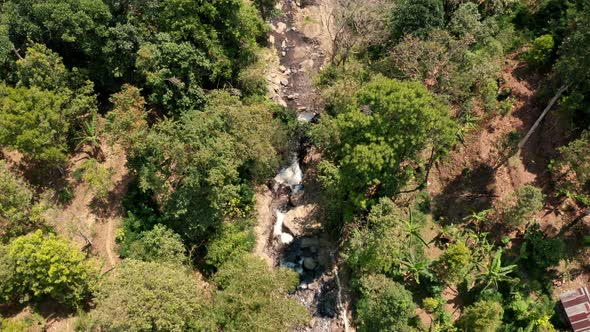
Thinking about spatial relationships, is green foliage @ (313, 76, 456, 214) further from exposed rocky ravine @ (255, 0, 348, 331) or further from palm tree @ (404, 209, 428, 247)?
exposed rocky ravine @ (255, 0, 348, 331)

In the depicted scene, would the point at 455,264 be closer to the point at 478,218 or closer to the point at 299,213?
the point at 478,218

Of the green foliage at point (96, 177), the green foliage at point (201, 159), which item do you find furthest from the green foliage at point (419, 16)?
the green foliage at point (96, 177)

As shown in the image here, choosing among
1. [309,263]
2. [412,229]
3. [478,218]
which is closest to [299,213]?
[309,263]

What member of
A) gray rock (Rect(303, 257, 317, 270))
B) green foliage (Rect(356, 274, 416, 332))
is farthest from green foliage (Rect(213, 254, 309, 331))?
gray rock (Rect(303, 257, 317, 270))

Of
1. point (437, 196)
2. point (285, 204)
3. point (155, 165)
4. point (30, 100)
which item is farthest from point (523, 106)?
point (30, 100)

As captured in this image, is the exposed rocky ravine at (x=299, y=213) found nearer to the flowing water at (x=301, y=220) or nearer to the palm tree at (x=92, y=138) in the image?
the flowing water at (x=301, y=220)

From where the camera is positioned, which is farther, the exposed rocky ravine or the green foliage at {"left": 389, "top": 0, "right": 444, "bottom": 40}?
the green foliage at {"left": 389, "top": 0, "right": 444, "bottom": 40}
